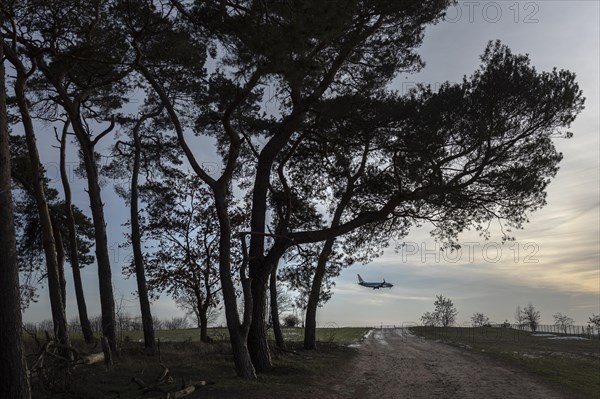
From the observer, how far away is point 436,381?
53.8 feet

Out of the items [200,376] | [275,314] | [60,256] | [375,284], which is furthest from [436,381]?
[375,284]

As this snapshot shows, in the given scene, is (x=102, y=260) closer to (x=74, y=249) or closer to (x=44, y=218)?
(x=44, y=218)

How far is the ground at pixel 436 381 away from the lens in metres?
13.9

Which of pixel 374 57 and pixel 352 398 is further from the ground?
pixel 374 57

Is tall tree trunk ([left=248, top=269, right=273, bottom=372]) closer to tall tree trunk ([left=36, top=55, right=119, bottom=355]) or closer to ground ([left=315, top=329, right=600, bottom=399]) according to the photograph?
ground ([left=315, top=329, right=600, bottom=399])

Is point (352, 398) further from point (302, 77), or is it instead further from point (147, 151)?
point (147, 151)

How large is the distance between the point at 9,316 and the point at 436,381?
12.3 meters

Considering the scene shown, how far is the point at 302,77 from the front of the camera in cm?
1305

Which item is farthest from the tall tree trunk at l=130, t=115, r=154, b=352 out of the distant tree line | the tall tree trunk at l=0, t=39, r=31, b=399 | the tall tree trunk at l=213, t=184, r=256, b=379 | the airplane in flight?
the airplane in flight

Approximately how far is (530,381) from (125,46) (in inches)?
641

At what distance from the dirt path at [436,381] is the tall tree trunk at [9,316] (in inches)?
291

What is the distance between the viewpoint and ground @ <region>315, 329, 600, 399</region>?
1388 centimetres

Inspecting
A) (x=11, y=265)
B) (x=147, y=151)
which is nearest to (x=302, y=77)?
(x=11, y=265)

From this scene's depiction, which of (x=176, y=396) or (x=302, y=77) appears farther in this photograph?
(x=302, y=77)
